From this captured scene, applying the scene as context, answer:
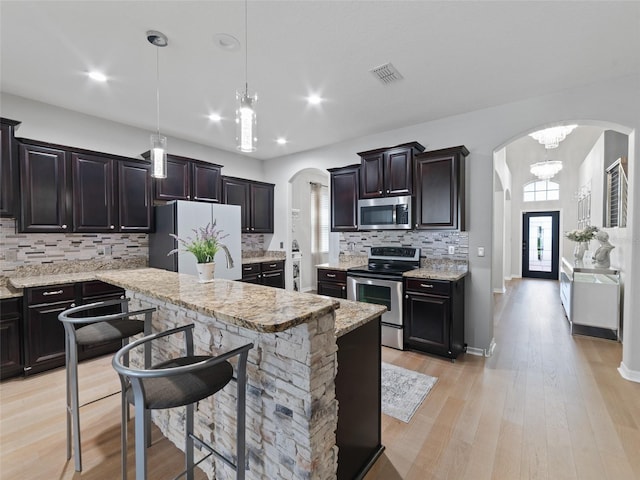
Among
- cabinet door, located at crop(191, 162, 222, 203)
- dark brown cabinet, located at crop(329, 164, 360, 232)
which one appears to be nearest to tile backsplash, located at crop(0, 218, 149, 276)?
cabinet door, located at crop(191, 162, 222, 203)

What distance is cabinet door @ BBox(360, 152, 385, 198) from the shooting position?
4012 mm

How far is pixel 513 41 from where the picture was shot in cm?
230

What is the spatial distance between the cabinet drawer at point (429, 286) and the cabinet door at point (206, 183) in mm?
3135

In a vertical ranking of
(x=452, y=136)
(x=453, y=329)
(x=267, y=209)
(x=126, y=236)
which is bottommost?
(x=453, y=329)

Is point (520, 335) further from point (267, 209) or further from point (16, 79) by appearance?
point (16, 79)

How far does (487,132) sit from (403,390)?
2.98 meters

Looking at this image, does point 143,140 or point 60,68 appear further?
point 143,140

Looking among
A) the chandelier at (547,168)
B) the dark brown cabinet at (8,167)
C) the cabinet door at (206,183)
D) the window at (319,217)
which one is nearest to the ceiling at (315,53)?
the dark brown cabinet at (8,167)

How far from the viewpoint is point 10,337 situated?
2896 mm

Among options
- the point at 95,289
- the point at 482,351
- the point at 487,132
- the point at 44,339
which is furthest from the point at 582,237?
the point at 44,339

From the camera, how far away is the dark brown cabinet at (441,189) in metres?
3.48

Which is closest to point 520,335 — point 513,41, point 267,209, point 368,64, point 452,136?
point 452,136

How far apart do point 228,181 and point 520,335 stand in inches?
192

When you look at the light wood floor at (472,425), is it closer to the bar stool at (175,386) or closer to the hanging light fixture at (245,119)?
the bar stool at (175,386)
